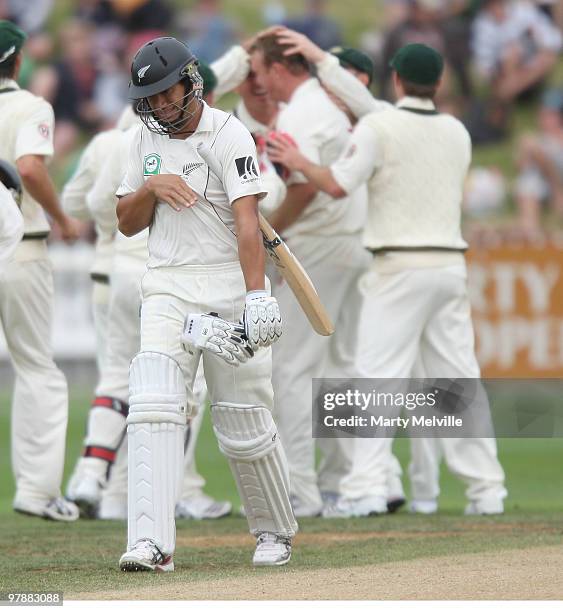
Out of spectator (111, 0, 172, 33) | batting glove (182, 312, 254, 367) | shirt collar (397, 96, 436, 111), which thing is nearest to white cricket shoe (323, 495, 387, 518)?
shirt collar (397, 96, 436, 111)

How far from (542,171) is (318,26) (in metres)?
3.55

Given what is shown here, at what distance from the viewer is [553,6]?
1908 cm

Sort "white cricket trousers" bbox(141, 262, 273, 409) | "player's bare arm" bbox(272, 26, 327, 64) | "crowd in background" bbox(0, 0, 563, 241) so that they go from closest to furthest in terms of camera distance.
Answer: "white cricket trousers" bbox(141, 262, 273, 409)
"player's bare arm" bbox(272, 26, 327, 64)
"crowd in background" bbox(0, 0, 563, 241)

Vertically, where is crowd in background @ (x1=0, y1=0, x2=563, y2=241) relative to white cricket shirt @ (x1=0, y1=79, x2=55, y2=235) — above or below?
above

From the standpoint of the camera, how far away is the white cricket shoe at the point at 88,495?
28.0 feet

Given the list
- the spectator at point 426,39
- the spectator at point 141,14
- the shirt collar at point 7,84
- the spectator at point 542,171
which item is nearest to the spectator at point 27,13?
the spectator at point 141,14

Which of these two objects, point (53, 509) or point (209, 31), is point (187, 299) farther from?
point (209, 31)

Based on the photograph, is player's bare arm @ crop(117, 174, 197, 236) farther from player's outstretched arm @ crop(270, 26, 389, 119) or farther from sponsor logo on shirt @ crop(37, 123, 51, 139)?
player's outstretched arm @ crop(270, 26, 389, 119)

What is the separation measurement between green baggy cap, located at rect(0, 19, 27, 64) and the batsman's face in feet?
7.56

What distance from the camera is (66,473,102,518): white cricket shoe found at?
336 inches

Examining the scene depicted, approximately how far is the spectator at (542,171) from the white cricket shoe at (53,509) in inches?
397

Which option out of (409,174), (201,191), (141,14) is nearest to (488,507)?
(409,174)
